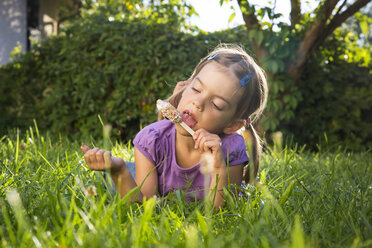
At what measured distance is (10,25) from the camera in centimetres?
902

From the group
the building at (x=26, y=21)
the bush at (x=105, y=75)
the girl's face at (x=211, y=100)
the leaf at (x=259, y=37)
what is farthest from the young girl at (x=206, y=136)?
the building at (x=26, y=21)

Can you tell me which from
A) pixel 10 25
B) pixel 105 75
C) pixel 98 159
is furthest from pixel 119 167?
pixel 10 25

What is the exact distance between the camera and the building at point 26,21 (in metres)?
8.89

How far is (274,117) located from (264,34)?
35.1 inches

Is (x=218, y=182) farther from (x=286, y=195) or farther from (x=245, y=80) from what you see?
(x=245, y=80)

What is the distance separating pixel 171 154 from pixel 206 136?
0.38 meters

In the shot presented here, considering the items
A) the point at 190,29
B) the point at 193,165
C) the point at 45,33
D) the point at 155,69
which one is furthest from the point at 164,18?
the point at 45,33

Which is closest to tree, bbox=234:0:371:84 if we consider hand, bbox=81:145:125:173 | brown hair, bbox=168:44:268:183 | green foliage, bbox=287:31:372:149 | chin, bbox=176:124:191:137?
green foliage, bbox=287:31:372:149

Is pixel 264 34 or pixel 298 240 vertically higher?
pixel 264 34

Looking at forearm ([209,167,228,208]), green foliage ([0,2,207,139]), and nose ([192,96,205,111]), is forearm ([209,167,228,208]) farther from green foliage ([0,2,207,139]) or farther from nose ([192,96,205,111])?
green foliage ([0,2,207,139])

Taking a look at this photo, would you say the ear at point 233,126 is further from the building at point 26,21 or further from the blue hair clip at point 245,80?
the building at point 26,21

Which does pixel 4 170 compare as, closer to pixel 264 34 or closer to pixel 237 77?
pixel 237 77

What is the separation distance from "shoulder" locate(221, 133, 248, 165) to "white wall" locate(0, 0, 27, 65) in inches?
320

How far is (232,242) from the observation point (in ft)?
3.44
